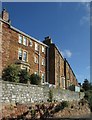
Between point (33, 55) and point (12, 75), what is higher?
point (33, 55)

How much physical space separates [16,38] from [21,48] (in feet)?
6.21

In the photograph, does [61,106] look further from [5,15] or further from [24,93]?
[5,15]

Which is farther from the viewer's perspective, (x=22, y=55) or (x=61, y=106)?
(x=22, y=55)

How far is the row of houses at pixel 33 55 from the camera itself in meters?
36.2

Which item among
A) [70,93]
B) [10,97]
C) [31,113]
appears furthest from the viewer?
[70,93]

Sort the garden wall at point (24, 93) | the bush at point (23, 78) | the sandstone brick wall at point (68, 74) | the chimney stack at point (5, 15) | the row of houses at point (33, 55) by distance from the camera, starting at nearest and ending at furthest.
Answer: the garden wall at point (24, 93)
the bush at point (23, 78)
the row of houses at point (33, 55)
the chimney stack at point (5, 15)
the sandstone brick wall at point (68, 74)

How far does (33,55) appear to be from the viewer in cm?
4322

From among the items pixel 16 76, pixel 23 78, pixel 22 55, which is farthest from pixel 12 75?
pixel 22 55

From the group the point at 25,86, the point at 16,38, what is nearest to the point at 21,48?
the point at 16,38

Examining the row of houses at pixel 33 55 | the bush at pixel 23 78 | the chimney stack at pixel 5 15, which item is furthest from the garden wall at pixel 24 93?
the chimney stack at pixel 5 15

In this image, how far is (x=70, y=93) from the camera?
36469 mm

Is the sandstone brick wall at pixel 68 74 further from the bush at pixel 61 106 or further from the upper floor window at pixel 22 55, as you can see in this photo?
the bush at pixel 61 106

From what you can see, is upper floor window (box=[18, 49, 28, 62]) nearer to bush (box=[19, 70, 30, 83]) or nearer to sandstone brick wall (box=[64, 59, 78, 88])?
bush (box=[19, 70, 30, 83])

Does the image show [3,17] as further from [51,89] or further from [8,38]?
[51,89]
